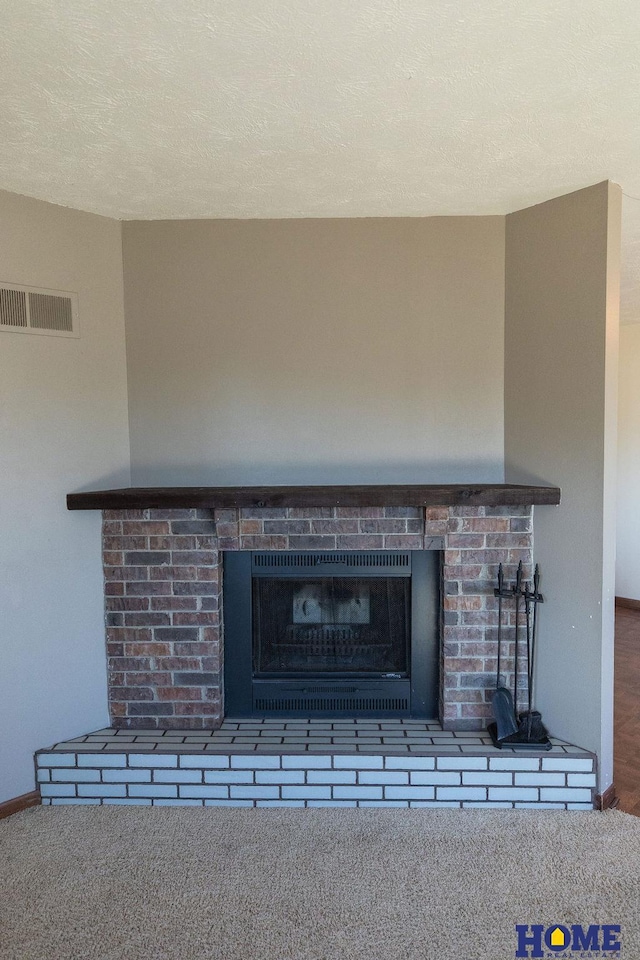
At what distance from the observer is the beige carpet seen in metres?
1.55

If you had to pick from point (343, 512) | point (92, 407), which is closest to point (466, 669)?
point (343, 512)

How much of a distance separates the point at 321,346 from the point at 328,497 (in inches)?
27.8

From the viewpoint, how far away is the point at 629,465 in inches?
176

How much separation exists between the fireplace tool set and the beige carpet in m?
0.25

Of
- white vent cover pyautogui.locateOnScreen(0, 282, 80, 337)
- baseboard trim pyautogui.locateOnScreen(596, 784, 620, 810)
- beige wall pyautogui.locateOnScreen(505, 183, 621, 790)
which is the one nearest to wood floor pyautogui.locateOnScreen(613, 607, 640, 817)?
baseboard trim pyautogui.locateOnScreen(596, 784, 620, 810)

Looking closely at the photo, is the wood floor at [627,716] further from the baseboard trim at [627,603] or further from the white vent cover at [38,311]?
the white vent cover at [38,311]

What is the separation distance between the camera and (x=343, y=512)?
7.54 ft

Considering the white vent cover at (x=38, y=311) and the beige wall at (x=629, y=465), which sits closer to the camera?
the white vent cover at (x=38, y=311)

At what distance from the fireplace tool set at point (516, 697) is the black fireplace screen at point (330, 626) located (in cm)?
41

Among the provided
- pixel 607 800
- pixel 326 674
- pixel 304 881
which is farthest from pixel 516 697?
pixel 304 881

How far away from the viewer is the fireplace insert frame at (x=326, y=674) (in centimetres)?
240

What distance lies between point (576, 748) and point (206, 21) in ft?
8.43

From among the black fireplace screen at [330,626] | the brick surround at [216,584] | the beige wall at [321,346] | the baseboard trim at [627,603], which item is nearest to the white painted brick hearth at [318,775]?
the brick surround at [216,584]

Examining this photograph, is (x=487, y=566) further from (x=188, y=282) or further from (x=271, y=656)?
(x=188, y=282)
